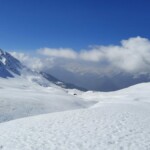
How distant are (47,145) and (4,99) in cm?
2939

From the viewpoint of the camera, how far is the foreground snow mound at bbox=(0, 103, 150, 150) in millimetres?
19797

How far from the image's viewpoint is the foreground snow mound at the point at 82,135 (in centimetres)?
1980

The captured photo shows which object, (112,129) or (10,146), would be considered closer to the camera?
(10,146)

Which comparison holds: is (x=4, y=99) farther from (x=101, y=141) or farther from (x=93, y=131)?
(x=101, y=141)

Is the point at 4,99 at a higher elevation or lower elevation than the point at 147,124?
higher

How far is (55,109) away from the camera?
51.0m

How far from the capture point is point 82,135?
75.4 ft

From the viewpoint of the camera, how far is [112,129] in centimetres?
2478

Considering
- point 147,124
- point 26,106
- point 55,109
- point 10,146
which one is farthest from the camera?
point 55,109

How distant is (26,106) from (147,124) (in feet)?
77.1

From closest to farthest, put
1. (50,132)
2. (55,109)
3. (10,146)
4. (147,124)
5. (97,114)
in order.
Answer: (10,146), (50,132), (147,124), (97,114), (55,109)

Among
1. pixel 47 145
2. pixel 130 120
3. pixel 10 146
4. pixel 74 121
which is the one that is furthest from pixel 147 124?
pixel 10 146

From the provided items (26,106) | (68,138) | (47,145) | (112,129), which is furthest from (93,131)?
(26,106)

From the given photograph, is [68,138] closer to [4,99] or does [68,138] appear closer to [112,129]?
[112,129]
